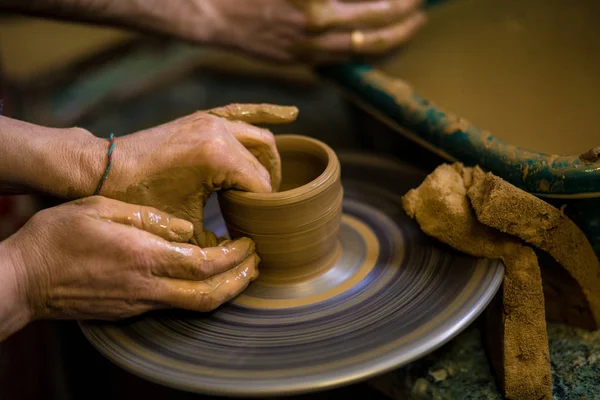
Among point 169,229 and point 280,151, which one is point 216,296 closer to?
point 169,229

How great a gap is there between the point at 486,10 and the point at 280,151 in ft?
3.51

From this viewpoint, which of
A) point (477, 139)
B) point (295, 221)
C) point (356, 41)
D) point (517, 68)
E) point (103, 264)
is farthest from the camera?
point (356, 41)

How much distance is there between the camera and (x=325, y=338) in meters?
1.07

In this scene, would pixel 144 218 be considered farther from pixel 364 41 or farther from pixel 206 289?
pixel 364 41

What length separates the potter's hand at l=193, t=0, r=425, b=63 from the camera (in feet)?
6.01

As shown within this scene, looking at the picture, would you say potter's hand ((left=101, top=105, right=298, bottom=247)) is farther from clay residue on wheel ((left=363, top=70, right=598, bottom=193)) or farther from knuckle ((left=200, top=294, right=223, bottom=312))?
clay residue on wheel ((left=363, top=70, right=598, bottom=193))

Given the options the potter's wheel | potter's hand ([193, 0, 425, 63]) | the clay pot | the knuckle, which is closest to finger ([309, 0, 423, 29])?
potter's hand ([193, 0, 425, 63])

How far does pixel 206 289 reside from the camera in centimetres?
110

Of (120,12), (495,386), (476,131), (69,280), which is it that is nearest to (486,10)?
(476,131)

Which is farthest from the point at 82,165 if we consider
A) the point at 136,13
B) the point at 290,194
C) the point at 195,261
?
the point at 136,13

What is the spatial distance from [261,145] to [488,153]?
0.49m

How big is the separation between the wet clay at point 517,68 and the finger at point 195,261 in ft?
2.60

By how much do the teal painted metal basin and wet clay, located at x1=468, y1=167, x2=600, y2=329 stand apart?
0.14 ft

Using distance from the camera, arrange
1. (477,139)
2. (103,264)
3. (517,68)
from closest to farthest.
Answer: (103,264), (477,139), (517,68)
